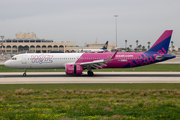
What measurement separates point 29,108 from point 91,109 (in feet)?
13.1

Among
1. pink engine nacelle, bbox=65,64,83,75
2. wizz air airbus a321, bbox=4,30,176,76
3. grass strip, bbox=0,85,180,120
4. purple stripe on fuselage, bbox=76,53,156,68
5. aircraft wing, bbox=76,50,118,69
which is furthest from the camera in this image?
purple stripe on fuselage, bbox=76,53,156,68

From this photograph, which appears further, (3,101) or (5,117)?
(3,101)

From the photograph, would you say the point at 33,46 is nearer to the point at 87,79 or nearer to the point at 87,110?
the point at 87,79

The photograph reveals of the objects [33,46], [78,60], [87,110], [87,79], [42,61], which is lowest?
[87,110]

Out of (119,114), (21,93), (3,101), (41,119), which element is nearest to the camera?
(41,119)

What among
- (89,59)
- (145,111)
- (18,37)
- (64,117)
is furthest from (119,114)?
(18,37)

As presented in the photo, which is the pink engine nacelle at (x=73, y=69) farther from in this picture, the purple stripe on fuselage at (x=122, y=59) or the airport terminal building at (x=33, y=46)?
the airport terminal building at (x=33, y=46)

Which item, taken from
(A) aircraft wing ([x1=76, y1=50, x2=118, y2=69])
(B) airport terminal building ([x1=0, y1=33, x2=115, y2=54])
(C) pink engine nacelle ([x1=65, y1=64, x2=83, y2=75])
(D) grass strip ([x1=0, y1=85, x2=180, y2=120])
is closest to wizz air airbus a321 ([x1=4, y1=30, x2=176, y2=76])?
(A) aircraft wing ([x1=76, y1=50, x2=118, y2=69])

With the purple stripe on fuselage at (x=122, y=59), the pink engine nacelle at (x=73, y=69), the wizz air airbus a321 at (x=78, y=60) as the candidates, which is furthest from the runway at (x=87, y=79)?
the purple stripe on fuselage at (x=122, y=59)

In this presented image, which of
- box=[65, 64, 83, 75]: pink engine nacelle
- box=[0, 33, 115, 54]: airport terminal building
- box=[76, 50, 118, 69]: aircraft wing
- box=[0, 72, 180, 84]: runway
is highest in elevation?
box=[0, 33, 115, 54]: airport terminal building

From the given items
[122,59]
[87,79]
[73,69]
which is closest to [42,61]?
[73,69]

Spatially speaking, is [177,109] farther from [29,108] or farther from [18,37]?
[18,37]

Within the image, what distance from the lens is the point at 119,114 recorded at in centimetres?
1220

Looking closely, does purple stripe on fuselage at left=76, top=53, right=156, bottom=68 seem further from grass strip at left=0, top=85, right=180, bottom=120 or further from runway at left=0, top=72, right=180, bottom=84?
grass strip at left=0, top=85, right=180, bottom=120
